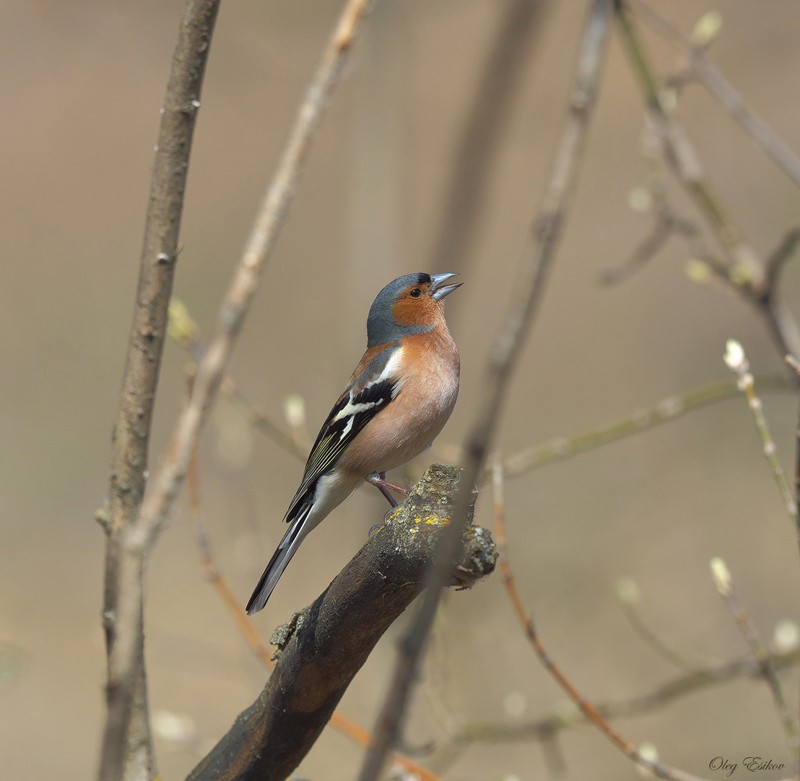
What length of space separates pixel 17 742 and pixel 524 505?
4.76 m

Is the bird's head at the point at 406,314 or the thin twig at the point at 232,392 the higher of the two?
the bird's head at the point at 406,314

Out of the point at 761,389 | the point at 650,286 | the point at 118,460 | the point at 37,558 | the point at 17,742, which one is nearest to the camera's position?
the point at 118,460

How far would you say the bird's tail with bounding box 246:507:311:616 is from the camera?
3.10m

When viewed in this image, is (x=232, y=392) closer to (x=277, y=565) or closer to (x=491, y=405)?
(x=277, y=565)

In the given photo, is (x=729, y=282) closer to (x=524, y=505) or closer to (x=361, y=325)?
(x=361, y=325)

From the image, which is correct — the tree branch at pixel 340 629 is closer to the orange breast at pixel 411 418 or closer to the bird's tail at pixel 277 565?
the bird's tail at pixel 277 565

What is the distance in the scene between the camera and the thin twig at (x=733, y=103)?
10.1ft

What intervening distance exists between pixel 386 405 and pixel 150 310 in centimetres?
161

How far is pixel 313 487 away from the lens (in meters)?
3.65

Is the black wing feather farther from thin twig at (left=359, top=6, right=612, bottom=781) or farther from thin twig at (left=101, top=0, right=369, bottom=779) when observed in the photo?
thin twig at (left=359, top=6, right=612, bottom=781)

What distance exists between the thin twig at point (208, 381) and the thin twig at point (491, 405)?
0.47m

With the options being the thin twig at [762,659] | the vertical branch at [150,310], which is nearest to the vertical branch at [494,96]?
the vertical branch at [150,310]

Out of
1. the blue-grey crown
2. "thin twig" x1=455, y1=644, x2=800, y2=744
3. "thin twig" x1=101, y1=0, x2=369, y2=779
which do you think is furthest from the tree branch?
the blue-grey crown

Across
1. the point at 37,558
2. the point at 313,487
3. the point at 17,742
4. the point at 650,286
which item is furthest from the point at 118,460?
the point at 650,286
